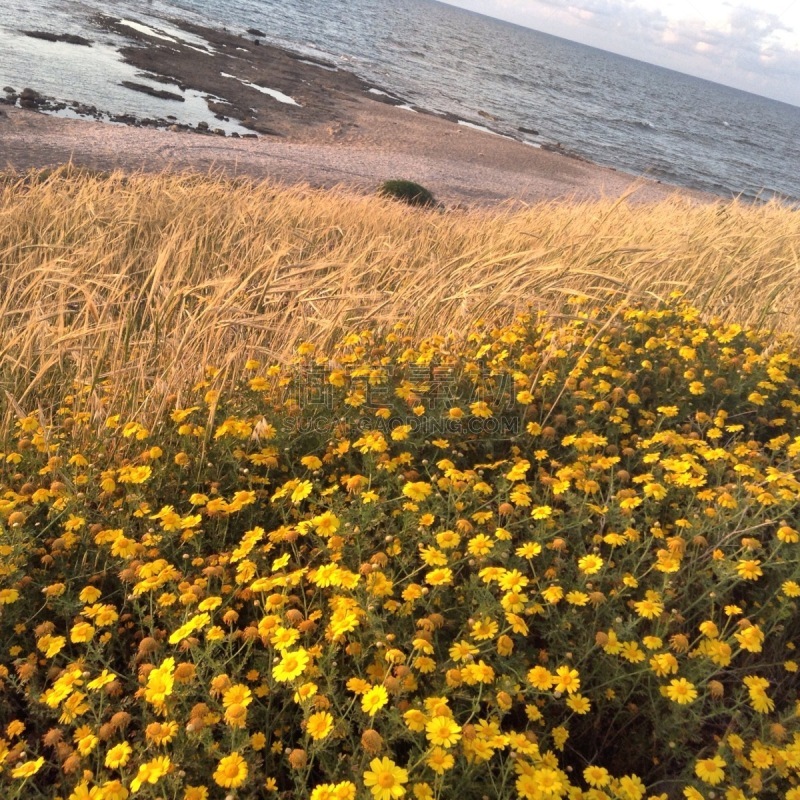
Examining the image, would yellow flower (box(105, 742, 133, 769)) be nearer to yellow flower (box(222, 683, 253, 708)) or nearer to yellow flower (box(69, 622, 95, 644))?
yellow flower (box(222, 683, 253, 708))

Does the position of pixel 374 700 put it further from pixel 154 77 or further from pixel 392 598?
pixel 154 77

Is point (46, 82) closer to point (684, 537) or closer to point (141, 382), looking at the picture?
point (141, 382)

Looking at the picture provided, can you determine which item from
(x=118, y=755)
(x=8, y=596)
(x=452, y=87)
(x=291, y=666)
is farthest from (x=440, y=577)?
(x=452, y=87)

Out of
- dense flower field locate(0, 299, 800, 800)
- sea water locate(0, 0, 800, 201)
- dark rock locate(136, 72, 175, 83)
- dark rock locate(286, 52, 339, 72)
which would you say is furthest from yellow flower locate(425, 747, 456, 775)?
dark rock locate(286, 52, 339, 72)

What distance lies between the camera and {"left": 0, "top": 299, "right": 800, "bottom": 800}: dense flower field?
141 centimetres

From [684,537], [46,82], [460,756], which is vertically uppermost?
[684,537]

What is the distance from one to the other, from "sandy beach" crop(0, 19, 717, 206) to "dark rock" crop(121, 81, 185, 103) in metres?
1.40

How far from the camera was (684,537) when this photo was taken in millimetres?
2016

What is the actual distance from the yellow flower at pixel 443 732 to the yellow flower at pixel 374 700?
0.37 ft

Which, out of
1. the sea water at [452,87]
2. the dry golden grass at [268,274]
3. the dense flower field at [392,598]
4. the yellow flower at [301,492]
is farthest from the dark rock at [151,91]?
the yellow flower at [301,492]

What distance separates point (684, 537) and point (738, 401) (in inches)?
48.1

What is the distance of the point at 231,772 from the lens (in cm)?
129

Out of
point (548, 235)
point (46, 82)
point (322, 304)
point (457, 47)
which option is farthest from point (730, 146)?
point (322, 304)

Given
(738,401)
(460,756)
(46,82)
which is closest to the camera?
(460,756)
